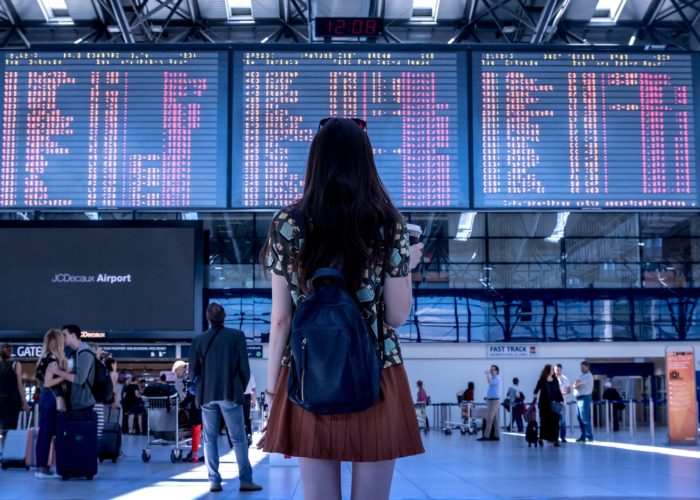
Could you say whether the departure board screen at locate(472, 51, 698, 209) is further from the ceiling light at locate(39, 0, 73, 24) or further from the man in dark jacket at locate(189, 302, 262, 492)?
the ceiling light at locate(39, 0, 73, 24)

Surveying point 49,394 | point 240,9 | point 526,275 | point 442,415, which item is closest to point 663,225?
point 526,275

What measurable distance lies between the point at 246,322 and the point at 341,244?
27.3 meters

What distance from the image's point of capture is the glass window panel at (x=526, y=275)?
3077 cm

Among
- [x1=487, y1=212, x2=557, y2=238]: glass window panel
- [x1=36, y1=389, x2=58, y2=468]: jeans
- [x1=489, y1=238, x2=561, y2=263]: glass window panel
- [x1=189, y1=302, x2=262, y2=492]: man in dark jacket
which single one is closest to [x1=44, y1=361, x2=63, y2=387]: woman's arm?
[x1=36, y1=389, x2=58, y2=468]: jeans

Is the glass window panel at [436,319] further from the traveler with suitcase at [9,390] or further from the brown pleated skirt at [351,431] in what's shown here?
the brown pleated skirt at [351,431]

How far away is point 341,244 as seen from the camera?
2.43 metres

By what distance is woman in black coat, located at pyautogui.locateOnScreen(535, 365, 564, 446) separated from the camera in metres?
15.7

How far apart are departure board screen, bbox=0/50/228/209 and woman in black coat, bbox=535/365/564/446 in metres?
6.67

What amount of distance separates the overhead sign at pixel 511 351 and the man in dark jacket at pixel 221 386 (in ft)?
69.0

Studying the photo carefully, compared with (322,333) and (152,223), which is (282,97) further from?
(322,333)

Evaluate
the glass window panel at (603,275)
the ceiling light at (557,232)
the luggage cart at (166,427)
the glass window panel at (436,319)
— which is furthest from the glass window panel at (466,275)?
the luggage cart at (166,427)

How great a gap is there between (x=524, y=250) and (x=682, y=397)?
1584 cm

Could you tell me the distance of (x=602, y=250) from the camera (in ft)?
102

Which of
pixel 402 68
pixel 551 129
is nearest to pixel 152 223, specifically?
pixel 402 68
